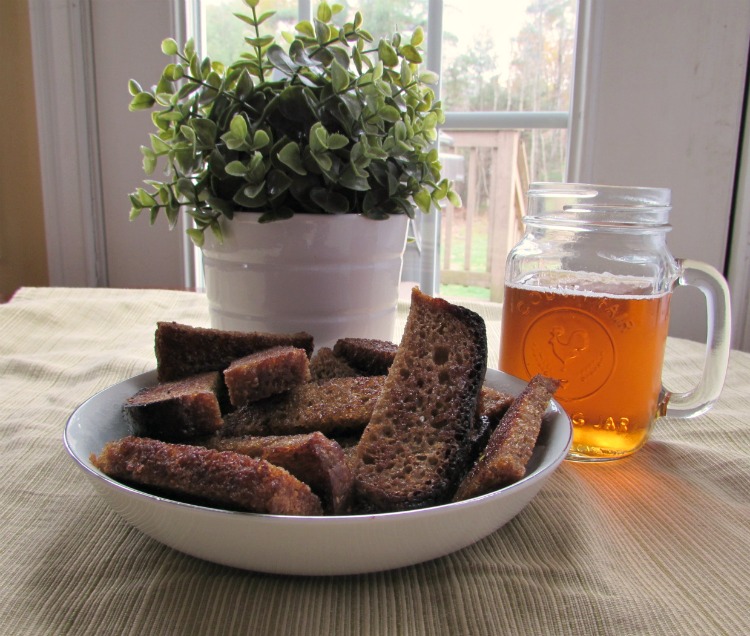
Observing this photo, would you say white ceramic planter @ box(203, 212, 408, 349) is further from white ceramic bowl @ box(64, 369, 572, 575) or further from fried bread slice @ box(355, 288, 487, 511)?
white ceramic bowl @ box(64, 369, 572, 575)

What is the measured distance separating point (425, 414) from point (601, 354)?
232mm

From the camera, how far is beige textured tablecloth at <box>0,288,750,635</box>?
42cm

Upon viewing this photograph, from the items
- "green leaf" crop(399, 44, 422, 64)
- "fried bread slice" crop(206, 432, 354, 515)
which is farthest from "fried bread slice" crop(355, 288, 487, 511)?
"green leaf" crop(399, 44, 422, 64)

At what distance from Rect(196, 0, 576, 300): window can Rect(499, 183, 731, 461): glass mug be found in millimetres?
993

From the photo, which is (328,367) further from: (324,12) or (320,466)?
(324,12)

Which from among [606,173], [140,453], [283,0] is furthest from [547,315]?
[283,0]

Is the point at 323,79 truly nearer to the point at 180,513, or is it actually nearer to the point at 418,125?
the point at 418,125

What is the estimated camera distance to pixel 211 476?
0.41 meters

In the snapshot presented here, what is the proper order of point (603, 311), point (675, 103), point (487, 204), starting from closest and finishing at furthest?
1. point (603, 311)
2. point (675, 103)
3. point (487, 204)

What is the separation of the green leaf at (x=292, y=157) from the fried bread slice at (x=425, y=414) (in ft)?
0.73

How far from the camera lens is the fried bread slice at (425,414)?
1.55 ft

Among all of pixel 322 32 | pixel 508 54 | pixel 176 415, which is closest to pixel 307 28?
pixel 322 32

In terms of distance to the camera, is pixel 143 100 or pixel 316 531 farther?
pixel 143 100

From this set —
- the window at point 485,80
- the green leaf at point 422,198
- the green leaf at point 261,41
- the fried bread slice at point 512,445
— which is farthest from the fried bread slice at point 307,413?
the window at point 485,80
